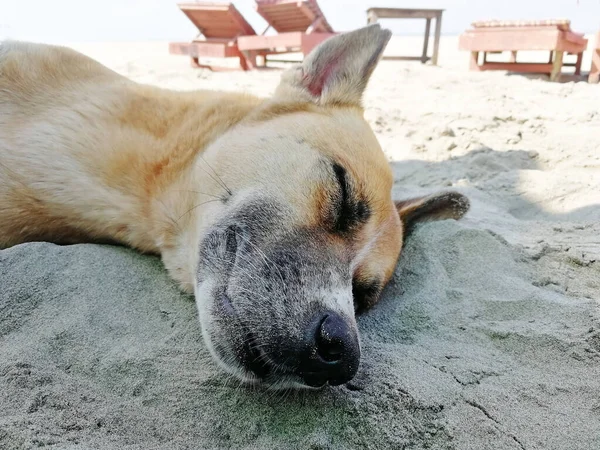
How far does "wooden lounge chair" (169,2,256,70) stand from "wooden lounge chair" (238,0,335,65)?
0.30m

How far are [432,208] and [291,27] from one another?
9.60 m

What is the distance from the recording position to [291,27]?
37.9ft

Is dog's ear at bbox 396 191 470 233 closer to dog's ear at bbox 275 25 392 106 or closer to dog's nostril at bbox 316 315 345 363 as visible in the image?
dog's ear at bbox 275 25 392 106

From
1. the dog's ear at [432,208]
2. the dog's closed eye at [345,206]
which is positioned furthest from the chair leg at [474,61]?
the dog's closed eye at [345,206]

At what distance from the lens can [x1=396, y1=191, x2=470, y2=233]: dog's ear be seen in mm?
3006

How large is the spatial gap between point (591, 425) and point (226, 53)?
10.6 meters

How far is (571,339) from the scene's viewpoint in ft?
6.20

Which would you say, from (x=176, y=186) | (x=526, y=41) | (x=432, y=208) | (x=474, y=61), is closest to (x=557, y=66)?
(x=526, y=41)

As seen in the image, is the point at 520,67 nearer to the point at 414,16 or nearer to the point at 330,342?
the point at 414,16

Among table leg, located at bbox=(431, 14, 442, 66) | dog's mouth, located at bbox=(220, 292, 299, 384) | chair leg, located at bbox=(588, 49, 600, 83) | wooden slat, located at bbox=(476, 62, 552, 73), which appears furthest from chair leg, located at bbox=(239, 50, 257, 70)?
dog's mouth, located at bbox=(220, 292, 299, 384)

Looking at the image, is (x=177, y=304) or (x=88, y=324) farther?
(x=177, y=304)

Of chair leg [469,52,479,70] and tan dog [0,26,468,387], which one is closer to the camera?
tan dog [0,26,468,387]

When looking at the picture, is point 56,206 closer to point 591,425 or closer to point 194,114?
point 194,114

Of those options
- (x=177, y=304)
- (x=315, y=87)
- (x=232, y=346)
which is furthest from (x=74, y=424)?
(x=315, y=87)
